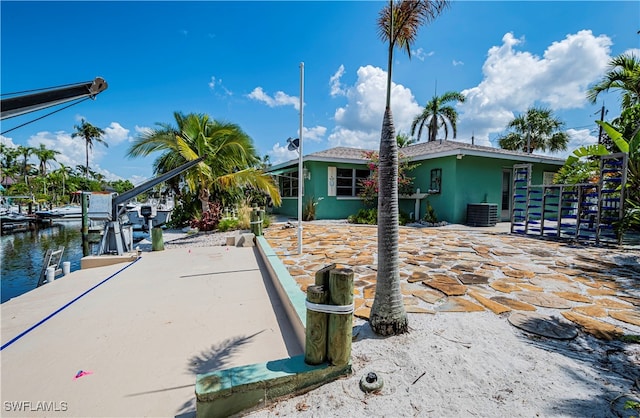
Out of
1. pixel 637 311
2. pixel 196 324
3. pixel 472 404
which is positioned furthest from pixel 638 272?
pixel 196 324

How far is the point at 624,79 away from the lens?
23.7ft

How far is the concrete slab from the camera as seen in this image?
6.72 ft

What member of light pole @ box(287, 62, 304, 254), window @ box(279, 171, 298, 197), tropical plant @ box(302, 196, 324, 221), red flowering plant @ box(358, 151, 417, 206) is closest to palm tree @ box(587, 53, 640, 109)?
red flowering plant @ box(358, 151, 417, 206)

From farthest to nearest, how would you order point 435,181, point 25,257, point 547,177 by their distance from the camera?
point 547,177
point 25,257
point 435,181

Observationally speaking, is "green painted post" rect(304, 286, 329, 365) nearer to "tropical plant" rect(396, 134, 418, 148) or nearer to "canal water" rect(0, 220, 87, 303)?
"canal water" rect(0, 220, 87, 303)

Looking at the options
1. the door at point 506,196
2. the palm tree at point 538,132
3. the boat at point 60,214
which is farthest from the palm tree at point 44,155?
the palm tree at point 538,132

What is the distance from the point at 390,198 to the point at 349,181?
426 inches

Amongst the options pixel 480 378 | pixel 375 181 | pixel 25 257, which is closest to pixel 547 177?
pixel 375 181

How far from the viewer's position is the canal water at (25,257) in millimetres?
8309

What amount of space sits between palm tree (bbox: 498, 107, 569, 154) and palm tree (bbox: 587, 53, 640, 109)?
16458mm

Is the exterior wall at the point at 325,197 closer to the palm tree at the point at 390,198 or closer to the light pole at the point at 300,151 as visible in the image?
the light pole at the point at 300,151

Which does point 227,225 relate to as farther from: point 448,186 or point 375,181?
point 448,186

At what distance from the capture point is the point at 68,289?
462 centimetres

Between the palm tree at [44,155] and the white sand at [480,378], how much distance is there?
5090cm
